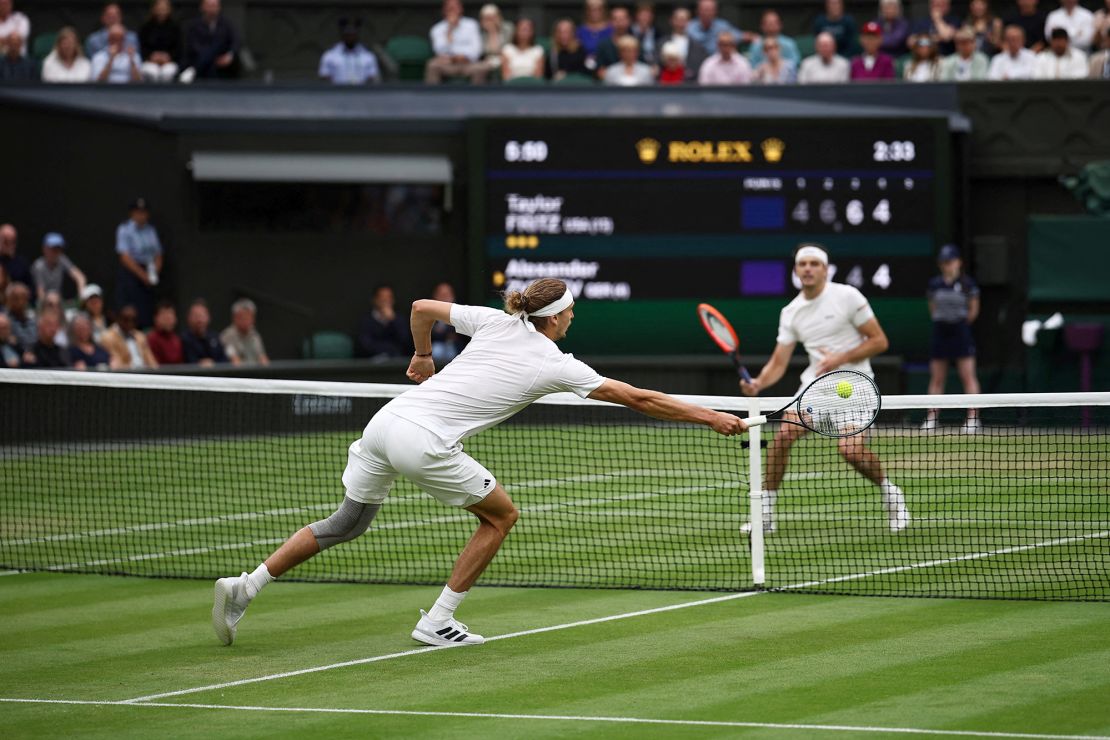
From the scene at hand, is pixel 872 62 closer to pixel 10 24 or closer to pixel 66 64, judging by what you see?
pixel 66 64

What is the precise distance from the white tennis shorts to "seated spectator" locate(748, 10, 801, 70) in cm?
1547

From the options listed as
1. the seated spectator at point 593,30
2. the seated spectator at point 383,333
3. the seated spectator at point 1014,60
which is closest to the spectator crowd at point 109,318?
the seated spectator at point 383,333

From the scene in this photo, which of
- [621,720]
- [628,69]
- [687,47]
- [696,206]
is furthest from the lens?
[687,47]

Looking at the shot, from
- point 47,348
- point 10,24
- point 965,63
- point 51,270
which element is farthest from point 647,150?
point 10,24

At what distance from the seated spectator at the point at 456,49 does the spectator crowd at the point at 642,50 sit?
0.01 m

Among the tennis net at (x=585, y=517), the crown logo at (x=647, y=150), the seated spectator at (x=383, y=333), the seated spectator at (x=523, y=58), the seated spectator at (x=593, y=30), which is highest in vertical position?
the seated spectator at (x=593, y=30)

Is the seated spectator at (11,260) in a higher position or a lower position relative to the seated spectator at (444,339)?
higher

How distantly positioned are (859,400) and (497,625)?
2.20 m

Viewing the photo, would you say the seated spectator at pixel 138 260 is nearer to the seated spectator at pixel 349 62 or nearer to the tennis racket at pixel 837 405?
the seated spectator at pixel 349 62

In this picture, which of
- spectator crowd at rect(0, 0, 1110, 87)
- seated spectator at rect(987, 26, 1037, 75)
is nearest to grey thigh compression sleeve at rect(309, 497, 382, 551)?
spectator crowd at rect(0, 0, 1110, 87)

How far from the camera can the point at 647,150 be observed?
20.9 m

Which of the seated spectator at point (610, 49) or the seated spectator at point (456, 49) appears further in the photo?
the seated spectator at point (610, 49)

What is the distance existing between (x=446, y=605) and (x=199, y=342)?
1207cm

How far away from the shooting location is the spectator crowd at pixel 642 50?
73.4 ft
